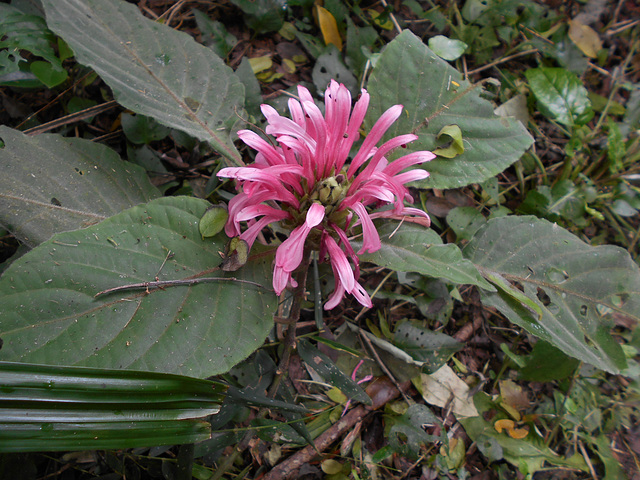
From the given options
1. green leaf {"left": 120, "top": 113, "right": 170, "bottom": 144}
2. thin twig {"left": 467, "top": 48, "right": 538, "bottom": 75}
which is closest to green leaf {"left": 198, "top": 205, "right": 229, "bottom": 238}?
green leaf {"left": 120, "top": 113, "right": 170, "bottom": 144}

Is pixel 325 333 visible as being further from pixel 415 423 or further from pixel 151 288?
pixel 151 288

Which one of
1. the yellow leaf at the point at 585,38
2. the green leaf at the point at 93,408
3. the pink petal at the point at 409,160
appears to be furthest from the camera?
the yellow leaf at the point at 585,38

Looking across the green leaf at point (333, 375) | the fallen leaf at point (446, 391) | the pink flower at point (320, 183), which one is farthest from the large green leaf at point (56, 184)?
the fallen leaf at point (446, 391)

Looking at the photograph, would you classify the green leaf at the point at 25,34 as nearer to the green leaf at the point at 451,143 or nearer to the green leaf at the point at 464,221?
the green leaf at the point at 451,143

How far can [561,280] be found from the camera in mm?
1457

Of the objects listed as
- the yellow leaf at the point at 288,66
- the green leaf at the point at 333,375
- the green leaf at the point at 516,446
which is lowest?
the green leaf at the point at 516,446

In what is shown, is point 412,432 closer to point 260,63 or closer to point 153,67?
point 153,67

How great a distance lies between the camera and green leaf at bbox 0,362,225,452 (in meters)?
0.81

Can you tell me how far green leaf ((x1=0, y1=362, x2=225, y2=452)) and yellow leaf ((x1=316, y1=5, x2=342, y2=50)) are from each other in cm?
186

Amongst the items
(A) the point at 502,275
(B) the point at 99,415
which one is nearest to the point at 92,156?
(B) the point at 99,415

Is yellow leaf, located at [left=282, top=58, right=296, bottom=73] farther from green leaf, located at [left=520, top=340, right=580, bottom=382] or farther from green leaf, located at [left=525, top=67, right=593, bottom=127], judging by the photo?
green leaf, located at [left=520, top=340, right=580, bottom=382]

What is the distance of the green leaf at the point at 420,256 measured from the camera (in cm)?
116

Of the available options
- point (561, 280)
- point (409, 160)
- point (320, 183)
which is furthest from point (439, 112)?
point (561, 280)

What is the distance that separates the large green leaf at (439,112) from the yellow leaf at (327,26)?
69 centimetres
